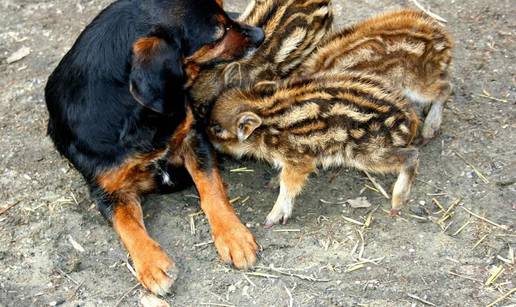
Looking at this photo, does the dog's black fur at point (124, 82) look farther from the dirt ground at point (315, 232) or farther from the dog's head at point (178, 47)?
the dirt ground at point (315, 232)

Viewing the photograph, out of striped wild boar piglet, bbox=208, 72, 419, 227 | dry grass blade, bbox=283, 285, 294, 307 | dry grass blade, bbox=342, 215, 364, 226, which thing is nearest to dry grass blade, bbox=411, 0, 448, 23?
striped wild boar piglet, bbox=208, 72, 419, 227

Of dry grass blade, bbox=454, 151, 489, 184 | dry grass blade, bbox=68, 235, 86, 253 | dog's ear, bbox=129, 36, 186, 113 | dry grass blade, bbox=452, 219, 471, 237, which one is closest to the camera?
dog's ear, bbox=129, 36, 186, 113

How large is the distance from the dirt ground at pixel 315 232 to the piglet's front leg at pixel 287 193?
2.9 inches

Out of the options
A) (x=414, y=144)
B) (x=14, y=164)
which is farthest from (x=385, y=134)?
(x=14, y=164)

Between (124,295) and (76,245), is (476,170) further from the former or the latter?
(76,245)

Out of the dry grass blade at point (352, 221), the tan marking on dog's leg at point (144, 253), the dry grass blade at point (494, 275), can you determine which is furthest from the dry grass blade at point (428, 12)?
the tan marking on dog's leg at point (144, 253)

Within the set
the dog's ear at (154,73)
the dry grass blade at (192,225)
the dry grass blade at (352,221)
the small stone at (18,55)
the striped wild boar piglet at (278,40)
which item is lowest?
the dry grass blade at (192,225)

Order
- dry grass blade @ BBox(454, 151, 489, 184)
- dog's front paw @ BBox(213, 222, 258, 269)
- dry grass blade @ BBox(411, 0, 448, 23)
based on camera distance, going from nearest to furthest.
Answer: dog's front paw @ BBox(213, 222, 258, 269) < dry grass blade @ BBox(454, 151, 489, 184) < dry grass blade @ BBox(411, 0, 448, 23)

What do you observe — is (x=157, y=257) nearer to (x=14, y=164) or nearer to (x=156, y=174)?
(x=156, y=174)

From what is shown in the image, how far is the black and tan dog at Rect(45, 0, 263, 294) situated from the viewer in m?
4.39

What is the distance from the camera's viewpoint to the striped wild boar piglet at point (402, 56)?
5.11 m

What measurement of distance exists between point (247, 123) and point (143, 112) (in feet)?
2.16

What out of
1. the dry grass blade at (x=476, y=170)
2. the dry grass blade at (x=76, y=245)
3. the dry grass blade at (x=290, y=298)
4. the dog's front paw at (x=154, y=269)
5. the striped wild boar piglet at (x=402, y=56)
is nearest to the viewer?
the dry grass blade at (x=290, y=298)

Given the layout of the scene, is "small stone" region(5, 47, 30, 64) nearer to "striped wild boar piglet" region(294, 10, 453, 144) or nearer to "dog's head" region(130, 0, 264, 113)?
"dog's head" region(130, 0, 264, 113)
